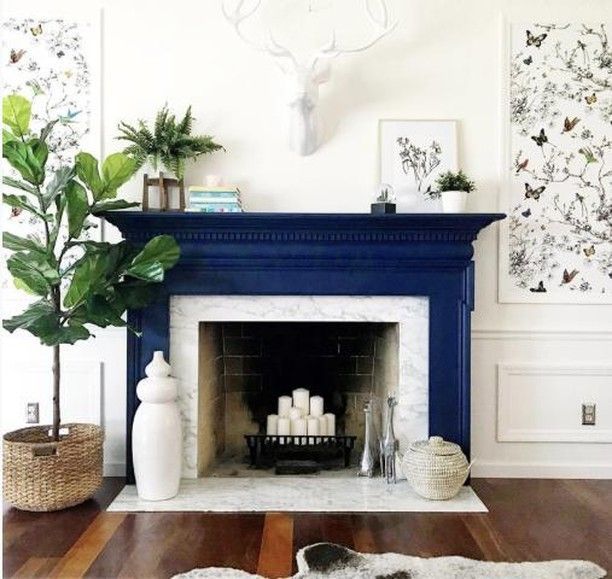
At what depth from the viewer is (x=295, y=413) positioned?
3.00 m

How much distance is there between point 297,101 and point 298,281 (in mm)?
816

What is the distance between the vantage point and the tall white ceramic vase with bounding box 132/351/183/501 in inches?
98.7

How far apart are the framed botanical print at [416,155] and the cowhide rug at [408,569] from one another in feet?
5.20

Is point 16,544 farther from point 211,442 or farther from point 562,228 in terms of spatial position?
point 562,228

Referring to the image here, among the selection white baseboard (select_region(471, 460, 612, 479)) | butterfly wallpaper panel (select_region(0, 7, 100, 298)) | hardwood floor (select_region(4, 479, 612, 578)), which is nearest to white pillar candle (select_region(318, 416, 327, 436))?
hardwood floor (select_region(4, 479, 612, 578))

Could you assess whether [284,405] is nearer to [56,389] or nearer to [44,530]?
[56,389]

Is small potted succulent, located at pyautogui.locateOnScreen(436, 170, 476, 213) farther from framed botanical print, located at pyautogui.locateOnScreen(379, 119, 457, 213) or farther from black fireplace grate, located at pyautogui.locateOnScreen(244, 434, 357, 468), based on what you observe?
black fireplace grate, located at pyautogui.locateOnScreen(244, 434, 357, 468)

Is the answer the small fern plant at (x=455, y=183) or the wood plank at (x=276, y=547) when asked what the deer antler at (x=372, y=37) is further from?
the wood plank at (x=276, y=547)

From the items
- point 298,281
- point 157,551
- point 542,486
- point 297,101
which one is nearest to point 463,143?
point 297,101

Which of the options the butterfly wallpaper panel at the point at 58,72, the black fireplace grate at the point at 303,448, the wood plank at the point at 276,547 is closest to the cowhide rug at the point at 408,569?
the wood plank at the point at 276,547

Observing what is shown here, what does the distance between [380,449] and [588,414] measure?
1.01 metres

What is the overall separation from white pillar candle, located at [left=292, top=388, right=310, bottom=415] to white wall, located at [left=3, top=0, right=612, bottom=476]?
0.88 metres

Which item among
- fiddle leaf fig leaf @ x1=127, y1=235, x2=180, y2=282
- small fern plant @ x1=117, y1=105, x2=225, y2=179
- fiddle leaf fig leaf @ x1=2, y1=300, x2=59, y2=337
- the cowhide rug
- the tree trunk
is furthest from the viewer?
small fern plant @ x1=117, y1=105, x2=225, y2=179

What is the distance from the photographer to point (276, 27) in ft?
9.51
